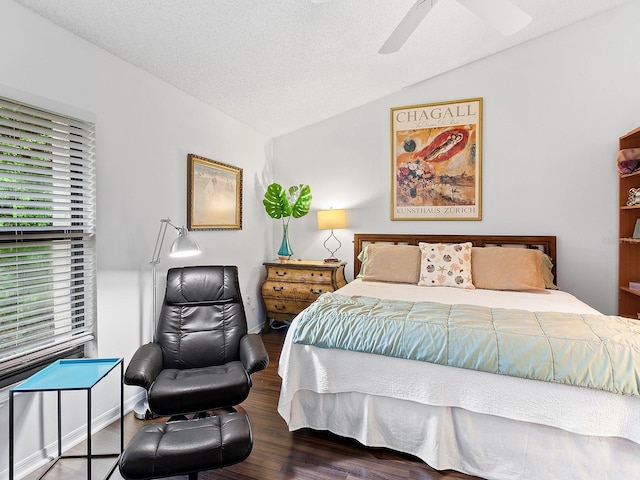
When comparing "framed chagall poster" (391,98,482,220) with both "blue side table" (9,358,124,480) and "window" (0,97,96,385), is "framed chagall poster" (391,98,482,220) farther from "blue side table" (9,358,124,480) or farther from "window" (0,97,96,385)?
"blue side table" (9,358,124,480)

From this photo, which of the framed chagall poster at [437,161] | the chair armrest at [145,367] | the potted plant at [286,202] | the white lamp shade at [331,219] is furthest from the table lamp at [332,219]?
the chair armrest at [145,367]

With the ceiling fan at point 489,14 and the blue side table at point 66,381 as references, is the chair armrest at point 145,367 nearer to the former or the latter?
the blue side table at point 66,381

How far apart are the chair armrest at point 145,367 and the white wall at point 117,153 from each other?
0.39m

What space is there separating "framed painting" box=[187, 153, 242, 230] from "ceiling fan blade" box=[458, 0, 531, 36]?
2.36 m

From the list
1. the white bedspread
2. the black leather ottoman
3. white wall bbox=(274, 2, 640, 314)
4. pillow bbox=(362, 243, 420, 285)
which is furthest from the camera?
pillow bbox=(362, 243, 420, 285)

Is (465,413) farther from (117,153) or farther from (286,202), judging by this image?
(286,202)

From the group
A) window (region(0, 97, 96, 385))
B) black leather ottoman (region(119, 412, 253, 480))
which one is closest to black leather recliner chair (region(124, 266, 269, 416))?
Answer: black leather ottoman (region(119, 412, 253, 480))

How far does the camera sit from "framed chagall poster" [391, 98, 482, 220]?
381 centimetres

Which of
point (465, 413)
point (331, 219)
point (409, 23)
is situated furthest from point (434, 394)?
point (331, 219)

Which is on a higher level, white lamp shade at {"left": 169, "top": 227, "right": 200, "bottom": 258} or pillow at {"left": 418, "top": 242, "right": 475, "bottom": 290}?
white lamp shade at {"left": 169, "top": 227, "right": 200, "bottom": 258}

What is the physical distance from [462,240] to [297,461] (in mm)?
2827

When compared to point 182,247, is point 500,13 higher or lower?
higher

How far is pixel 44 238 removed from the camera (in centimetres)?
196

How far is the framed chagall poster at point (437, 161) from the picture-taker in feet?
12.5
